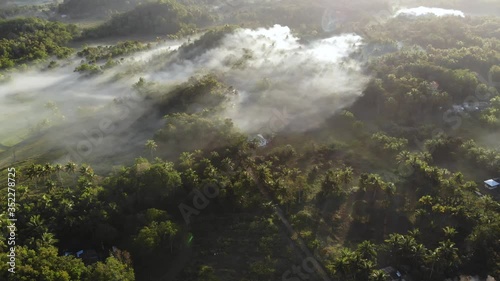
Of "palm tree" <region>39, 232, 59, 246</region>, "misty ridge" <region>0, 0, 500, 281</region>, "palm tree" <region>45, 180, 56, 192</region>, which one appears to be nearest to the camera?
"palm tree" <region>39, 232, 59, 246</region>

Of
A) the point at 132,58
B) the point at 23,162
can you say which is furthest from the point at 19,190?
the point at 132,58

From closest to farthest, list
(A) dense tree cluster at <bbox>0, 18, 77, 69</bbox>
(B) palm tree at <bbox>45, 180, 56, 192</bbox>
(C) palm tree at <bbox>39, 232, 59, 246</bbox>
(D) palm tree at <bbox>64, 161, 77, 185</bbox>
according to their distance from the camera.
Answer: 1. (C) palm tree at <bbox>39, 232, 59, 246</bbox>
2. (B) palm tree at <bbox>45, 180, 56, 192</bbox>
3. (D) palm tree at <bbox>64, 161, 77, 185</bbox>
4. (A) dense tree cluster at <bbox>0, 18, 77, 69</bbox>

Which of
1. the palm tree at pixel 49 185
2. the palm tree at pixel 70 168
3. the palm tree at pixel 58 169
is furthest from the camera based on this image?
the palm tree at pixel 70 168

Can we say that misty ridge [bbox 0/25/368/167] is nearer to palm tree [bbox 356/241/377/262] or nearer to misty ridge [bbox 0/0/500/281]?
misty ridge [bbox 0/0/500/281]

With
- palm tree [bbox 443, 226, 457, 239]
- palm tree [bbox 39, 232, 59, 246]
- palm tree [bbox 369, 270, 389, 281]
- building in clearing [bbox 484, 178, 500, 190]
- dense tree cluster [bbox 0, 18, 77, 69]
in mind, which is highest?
dense tree cluster [bbox 0, 18, 77, 69]

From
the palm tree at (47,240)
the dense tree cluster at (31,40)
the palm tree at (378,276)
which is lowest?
the palm tree at (378,276)

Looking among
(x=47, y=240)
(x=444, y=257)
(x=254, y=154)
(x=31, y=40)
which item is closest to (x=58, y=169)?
(x=47, y=240)

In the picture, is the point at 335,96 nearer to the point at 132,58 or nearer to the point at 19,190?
the point at 132,58

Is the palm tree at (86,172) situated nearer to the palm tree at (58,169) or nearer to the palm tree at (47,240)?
the palm tree at (58,169)

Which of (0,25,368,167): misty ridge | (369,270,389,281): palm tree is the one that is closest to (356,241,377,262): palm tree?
(369,270,389,281): palm tree

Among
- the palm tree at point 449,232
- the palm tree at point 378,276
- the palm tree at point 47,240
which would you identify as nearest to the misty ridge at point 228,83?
the palm tree at point 47,240

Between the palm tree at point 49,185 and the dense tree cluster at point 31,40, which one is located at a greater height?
the dense tree cluster at point 31,40
